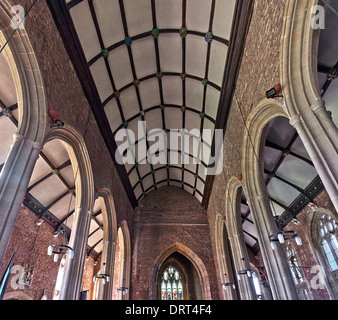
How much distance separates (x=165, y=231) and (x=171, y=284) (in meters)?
4.05

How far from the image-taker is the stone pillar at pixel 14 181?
3812 millimetres

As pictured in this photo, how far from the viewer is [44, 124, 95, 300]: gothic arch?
597 cm

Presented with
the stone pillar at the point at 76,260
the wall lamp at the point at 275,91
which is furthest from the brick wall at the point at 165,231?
the wall lamp at the point at 275,91

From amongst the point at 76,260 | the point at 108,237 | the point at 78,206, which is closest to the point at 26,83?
the point at 78,206

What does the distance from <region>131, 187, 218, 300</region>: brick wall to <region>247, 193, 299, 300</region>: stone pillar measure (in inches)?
324

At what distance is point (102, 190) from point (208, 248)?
820 cm

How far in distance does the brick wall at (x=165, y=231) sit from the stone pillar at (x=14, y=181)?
10.5 m

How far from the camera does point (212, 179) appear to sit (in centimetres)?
1236

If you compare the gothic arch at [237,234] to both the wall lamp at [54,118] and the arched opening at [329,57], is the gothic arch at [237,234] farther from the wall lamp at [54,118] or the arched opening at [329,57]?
the wall lamp at [54,118]

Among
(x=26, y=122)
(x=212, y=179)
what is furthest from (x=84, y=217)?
(x=212, y=179)

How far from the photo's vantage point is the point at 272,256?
5820 mm

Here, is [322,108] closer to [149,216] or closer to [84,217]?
[84,217]

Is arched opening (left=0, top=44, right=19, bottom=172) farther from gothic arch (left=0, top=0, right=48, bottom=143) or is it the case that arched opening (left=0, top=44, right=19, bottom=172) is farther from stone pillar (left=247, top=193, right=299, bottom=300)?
stone pillar (left=247, top=193, right=299, bottom=300)

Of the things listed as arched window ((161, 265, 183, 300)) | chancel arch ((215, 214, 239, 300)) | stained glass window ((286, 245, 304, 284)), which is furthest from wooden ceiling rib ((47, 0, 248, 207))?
arched window ((161, 265, 183, 300))
